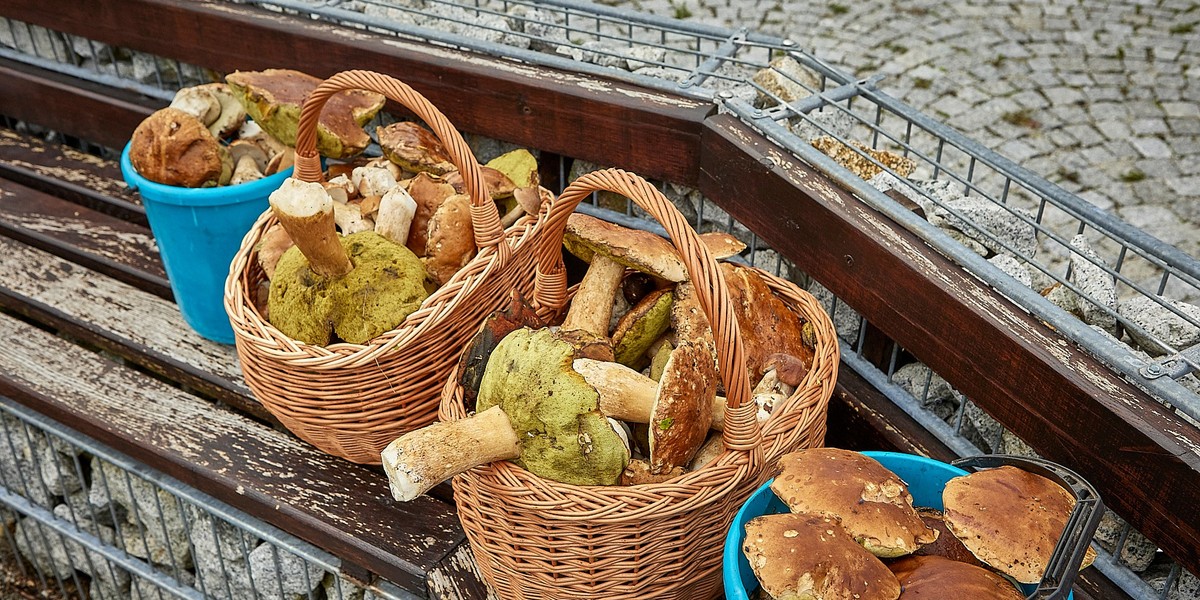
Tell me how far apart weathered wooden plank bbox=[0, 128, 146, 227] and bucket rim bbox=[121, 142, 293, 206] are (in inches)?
36.6

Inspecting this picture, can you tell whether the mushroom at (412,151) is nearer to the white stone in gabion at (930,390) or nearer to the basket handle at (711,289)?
the basket handle at (711,289)

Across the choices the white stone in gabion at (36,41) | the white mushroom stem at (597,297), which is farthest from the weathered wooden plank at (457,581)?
the white stone in gabion at (36,41)

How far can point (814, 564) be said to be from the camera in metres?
1.41

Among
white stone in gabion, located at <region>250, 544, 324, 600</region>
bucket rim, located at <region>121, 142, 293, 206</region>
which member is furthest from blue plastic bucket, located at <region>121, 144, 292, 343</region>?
white stone in gabion, located at <region>250, 544, 324, 600</region>

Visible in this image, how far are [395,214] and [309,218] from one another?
0.36 m

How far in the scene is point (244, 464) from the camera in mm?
2535

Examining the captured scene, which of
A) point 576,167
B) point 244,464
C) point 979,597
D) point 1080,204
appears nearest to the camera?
point 979,597

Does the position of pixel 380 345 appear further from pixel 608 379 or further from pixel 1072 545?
pixel 1072 545

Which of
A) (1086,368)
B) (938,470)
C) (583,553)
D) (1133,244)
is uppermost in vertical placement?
(1133,244)

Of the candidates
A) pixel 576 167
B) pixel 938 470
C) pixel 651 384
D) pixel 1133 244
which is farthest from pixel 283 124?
pixel 1133 244

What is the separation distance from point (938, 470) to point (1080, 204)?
664mm

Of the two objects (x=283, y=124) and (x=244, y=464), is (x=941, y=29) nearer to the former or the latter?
(x=283, y=124)

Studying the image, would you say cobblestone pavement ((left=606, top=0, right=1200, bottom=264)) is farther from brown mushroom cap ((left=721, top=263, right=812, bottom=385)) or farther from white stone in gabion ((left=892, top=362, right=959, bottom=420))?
brown mushroom cap ((left=721, top=263, right=812, bottom=385))

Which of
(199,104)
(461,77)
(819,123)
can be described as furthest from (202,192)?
(819,123)
